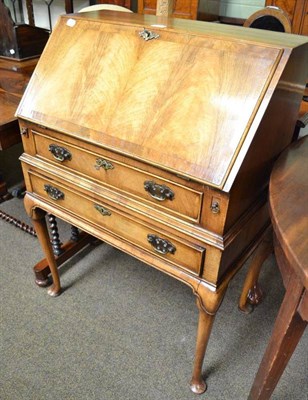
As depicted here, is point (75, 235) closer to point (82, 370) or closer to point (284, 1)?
point (82, 370)

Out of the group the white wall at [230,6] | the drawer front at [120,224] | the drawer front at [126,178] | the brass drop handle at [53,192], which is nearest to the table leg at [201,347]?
the drawer front at [120,224]

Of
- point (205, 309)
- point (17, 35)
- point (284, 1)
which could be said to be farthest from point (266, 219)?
point (284, 1)

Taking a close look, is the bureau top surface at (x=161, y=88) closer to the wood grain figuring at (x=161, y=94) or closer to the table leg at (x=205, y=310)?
the wood grain figuring at (x=161, y=94)

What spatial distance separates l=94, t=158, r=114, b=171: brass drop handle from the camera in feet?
3.44

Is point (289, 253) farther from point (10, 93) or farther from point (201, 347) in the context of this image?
point (10, 93)

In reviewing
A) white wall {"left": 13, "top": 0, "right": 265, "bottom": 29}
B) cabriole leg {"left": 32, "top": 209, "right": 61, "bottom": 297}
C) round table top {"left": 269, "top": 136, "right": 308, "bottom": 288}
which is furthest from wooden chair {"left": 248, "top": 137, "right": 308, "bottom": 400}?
white wall {"left": 13, "top": 0, "right": 265, "bottom": 29}

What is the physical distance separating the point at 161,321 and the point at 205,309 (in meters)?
0.56

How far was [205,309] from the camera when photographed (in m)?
1.03

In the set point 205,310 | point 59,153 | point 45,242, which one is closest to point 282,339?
point 205,310

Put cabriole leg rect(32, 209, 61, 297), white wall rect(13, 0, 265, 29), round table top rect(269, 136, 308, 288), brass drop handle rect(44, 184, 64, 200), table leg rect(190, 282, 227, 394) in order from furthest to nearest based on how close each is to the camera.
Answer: white wall rect(13, 0, 265, 29), cabriole leg rect(32, 209, 61, 297), brass drop handle rect(44, 184, 64, 200), table leg rect(190, 282, 227, 394), round table top rect(269, 136, 308, 288)

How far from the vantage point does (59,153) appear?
45.7 inches

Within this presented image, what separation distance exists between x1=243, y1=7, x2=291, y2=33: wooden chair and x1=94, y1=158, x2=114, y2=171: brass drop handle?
1.37 m

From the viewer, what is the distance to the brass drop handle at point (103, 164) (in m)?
1.05

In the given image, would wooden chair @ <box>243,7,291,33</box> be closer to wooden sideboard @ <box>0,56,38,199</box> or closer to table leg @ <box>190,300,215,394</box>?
wooden sideboard @ <box>0,56,38,199</box>
